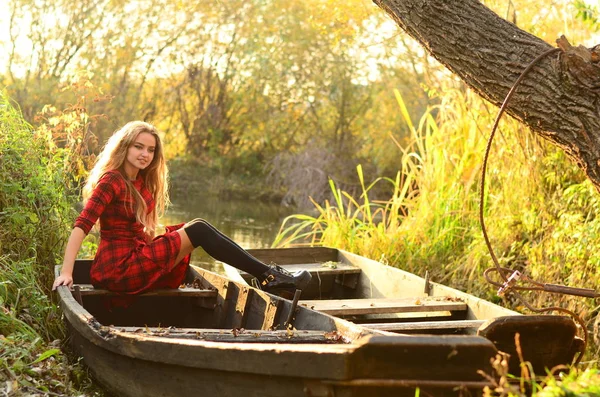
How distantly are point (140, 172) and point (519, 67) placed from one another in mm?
2273

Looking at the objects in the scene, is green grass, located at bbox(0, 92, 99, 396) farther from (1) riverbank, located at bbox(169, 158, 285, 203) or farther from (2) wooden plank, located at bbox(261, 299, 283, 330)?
(1) riverbank, located at bbox(169, 158, 285, 203)

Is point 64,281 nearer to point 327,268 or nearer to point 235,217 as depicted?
point 327,268

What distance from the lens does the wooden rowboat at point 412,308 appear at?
362 cm

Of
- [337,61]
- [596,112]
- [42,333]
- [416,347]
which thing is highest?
[337,61]

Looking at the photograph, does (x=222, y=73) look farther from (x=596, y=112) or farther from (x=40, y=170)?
(x=596, y=112)

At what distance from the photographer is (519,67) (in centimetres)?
427

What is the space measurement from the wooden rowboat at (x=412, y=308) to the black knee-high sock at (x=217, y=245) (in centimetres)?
16

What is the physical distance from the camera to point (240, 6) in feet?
57.1

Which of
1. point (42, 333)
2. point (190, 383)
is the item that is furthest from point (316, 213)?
point (190, 383)

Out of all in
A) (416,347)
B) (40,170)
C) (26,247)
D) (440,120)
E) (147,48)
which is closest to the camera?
(416,347)

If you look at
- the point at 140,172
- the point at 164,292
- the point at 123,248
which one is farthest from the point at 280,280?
the point at 140,172

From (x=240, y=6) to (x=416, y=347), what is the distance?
599 inches

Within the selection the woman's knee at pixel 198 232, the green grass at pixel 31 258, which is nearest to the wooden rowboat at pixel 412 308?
the woman's knee at pixel 198 232

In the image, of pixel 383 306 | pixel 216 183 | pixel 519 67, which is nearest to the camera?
pixel 519 67
